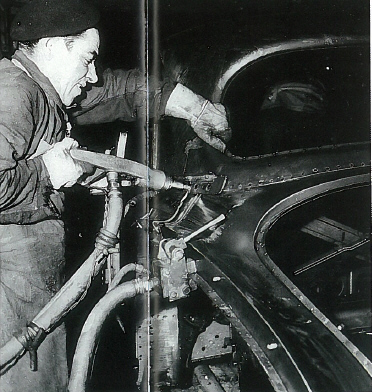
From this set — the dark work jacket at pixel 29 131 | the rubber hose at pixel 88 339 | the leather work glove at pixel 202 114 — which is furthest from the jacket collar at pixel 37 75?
the rubber hose at pixel 88 339

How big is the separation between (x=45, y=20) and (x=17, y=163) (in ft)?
1.11

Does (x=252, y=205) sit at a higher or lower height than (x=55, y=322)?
higher

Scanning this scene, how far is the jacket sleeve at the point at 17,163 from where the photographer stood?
124 cm

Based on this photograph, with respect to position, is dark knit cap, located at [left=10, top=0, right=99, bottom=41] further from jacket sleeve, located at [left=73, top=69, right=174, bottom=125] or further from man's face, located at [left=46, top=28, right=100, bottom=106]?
jacket sleeve, located at [left=73, top=69, right=174, bottom=125]

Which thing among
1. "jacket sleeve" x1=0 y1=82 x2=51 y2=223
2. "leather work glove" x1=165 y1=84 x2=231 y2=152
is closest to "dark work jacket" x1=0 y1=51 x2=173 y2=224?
"jacket sleeve" x1=0 y1=82 x2=51 y2=223

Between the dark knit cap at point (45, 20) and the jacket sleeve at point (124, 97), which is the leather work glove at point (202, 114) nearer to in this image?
the jacket sleeve at point (124, 97)

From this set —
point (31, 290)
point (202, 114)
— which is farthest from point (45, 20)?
point (31, 290)

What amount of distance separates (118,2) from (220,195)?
0.54 meters

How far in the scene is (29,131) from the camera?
128cm

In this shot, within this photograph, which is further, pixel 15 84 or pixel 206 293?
pixel 206 293

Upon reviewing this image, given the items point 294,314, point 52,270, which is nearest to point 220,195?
point 294,314

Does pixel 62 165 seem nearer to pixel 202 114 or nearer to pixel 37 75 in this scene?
pixel 37 75

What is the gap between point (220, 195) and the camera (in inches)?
55.9

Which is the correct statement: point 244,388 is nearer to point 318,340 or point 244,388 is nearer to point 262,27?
point 318,340
